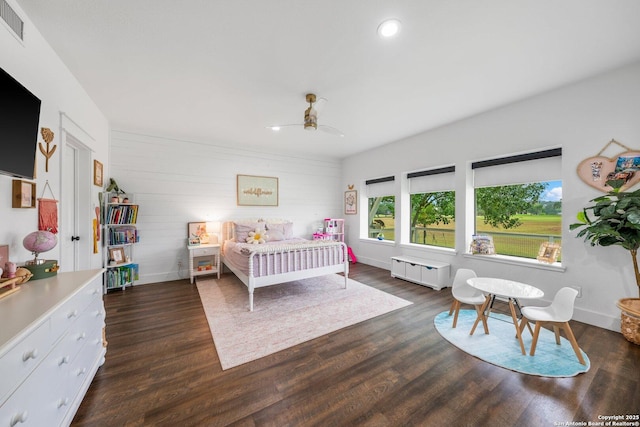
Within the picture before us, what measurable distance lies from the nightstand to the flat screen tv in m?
2.99

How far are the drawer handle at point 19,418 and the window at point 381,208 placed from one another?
523cm

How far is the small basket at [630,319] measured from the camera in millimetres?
2310

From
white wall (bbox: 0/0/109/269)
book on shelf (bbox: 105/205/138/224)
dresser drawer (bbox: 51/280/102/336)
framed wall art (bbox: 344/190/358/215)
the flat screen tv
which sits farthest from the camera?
framed wall art (bbox: 344/190/358/215)

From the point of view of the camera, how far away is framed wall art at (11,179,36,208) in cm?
174

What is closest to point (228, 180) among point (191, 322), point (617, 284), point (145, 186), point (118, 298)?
point (145, 186)

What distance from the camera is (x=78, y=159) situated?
320 cm

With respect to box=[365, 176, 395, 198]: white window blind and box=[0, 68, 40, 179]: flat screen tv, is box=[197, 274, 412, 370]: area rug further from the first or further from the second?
box=[365, 176, 395, 198]: white window blind

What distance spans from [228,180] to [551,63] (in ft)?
16.9

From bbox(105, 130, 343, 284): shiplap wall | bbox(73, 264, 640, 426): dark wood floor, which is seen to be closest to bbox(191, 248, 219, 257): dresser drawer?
bbox(105, 130, 343, 284): shiplap wall

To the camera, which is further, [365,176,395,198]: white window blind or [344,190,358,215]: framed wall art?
[344,190,358,215]: framed wall art

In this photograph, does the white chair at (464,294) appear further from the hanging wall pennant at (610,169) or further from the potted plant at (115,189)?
the potted plant at (115,189)

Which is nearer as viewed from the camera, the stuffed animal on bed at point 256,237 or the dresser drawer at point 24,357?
A: the dresser drawer at point 24,357

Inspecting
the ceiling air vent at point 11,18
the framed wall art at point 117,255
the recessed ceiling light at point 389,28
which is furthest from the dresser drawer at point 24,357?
the framed wall art at point 117,255

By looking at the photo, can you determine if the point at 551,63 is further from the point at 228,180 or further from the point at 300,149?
the point at 228,180
